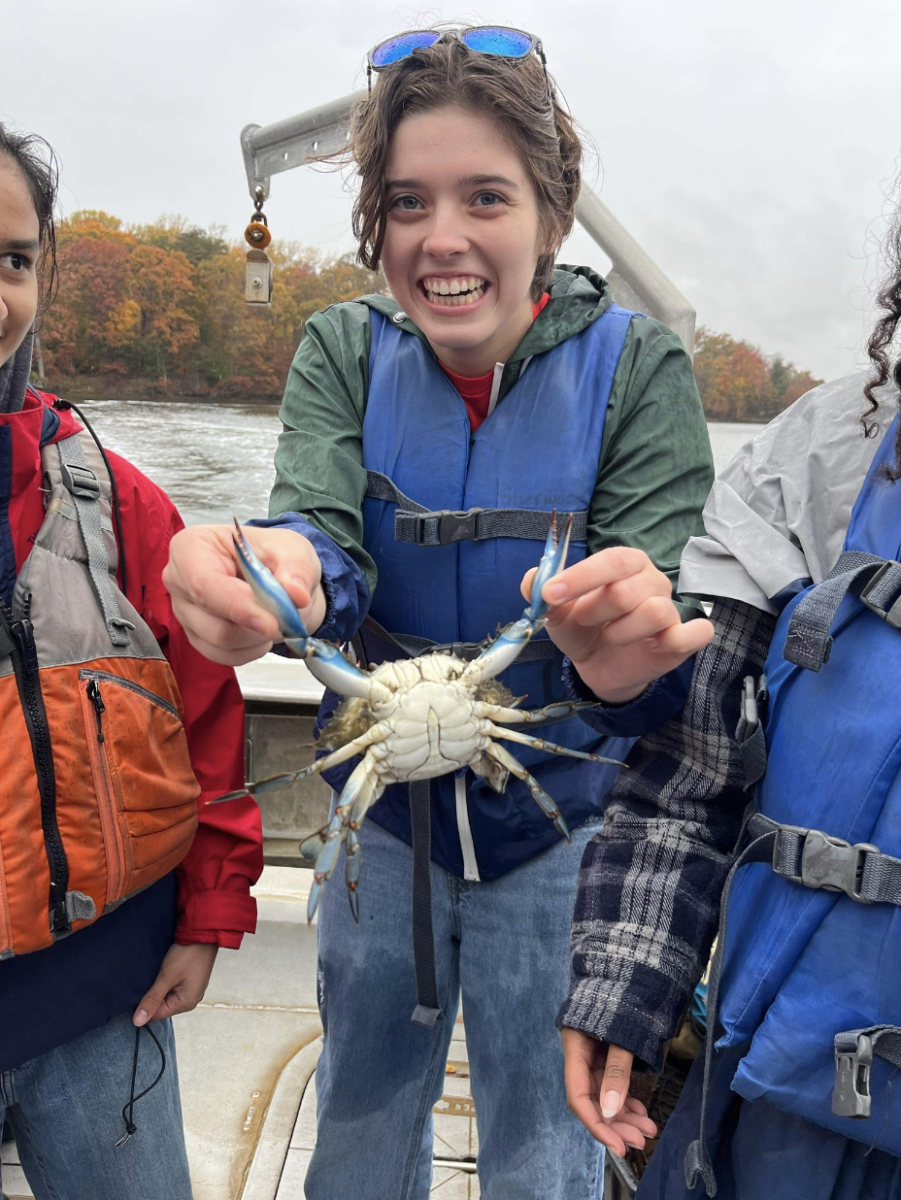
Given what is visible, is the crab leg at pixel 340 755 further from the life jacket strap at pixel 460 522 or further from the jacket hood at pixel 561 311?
the jacket hood at pixel 561 311

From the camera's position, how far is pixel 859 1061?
42.7 inches

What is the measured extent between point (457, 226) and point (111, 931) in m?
1.53

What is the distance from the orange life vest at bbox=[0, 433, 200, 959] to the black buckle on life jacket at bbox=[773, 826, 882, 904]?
3.88ft

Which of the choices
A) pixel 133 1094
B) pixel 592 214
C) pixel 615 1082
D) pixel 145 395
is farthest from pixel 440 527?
pixel 145 395

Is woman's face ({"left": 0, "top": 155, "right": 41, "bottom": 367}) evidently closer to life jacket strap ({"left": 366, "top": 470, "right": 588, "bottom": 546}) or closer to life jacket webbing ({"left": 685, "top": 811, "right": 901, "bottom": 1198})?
life jacket strap ({"left": 366, "top": 470, "right": 588, "bottom": 546})

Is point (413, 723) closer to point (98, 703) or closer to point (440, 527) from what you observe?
point (440, 527)

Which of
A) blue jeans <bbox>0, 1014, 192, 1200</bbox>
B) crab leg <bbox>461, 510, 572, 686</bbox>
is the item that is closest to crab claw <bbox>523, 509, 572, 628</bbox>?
crab leg <bbox>461, 510, 572, 686</bbox>

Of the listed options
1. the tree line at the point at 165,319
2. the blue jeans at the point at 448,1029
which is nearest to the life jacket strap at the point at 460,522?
the blue jeans at the point at 448,1029

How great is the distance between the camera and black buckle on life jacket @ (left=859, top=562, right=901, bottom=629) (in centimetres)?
116

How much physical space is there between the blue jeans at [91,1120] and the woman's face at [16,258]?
4.52 ft

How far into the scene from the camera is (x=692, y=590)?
54.0 inches

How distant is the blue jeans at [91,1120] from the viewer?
1.68 m

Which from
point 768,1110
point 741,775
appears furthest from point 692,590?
point 768,1110

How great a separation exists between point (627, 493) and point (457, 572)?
373 millimetres
